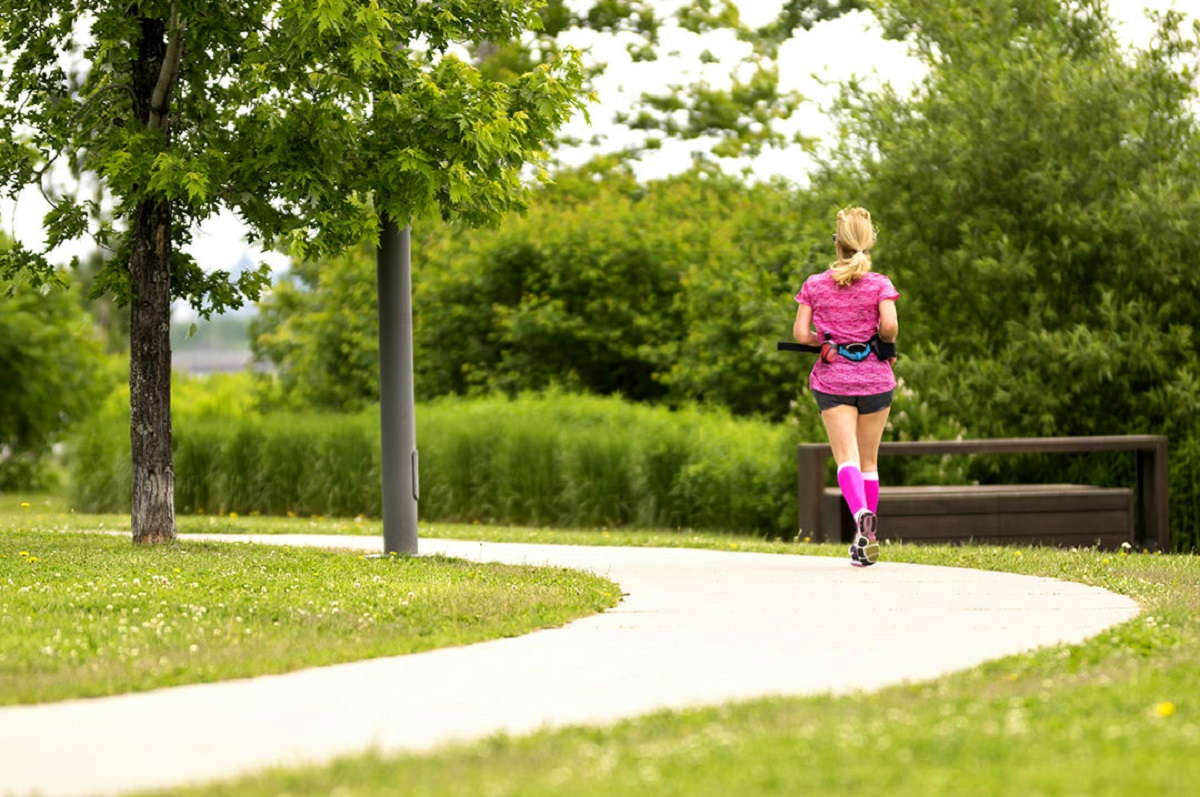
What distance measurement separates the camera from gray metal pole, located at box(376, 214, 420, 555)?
10.6 meters

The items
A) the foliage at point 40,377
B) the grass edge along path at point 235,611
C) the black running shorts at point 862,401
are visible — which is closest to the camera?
the grass edge along path at point 235,611

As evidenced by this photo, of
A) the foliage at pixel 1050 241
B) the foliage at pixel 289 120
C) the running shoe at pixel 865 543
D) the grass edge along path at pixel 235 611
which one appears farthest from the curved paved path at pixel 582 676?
the foliage at pixel 1050 241

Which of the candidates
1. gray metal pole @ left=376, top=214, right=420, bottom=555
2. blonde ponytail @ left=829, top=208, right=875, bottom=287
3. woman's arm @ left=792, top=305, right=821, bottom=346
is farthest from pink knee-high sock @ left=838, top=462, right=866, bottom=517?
gray metal pole @ left=376, top=214, right=420, bottom=555

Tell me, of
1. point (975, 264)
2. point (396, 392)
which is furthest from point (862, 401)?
point (975, 264)

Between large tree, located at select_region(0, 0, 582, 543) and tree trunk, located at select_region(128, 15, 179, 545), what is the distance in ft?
0.05

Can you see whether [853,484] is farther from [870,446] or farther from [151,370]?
[151,370]

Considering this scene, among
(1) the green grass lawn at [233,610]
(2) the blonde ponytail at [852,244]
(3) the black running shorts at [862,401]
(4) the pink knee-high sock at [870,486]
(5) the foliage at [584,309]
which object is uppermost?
(5) the foliage at [584,309]

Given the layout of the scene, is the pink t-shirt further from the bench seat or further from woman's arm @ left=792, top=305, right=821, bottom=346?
the bench seat

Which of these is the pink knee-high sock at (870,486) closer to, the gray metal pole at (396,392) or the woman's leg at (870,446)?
the woman's leg at (870,446)

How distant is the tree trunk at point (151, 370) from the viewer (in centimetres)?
1127

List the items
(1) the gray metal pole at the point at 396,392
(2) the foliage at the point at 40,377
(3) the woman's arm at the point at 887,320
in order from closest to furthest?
(3) the woman's arm at the point at 887,320, (1) the gray metal pole at the point at 396,392, (2) the foliage at the point at 40,377

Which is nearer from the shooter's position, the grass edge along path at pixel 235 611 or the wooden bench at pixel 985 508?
the grass edge along path at pixel 235 611

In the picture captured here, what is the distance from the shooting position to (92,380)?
82.1ft

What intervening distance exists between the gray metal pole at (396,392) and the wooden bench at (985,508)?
4.02 m
